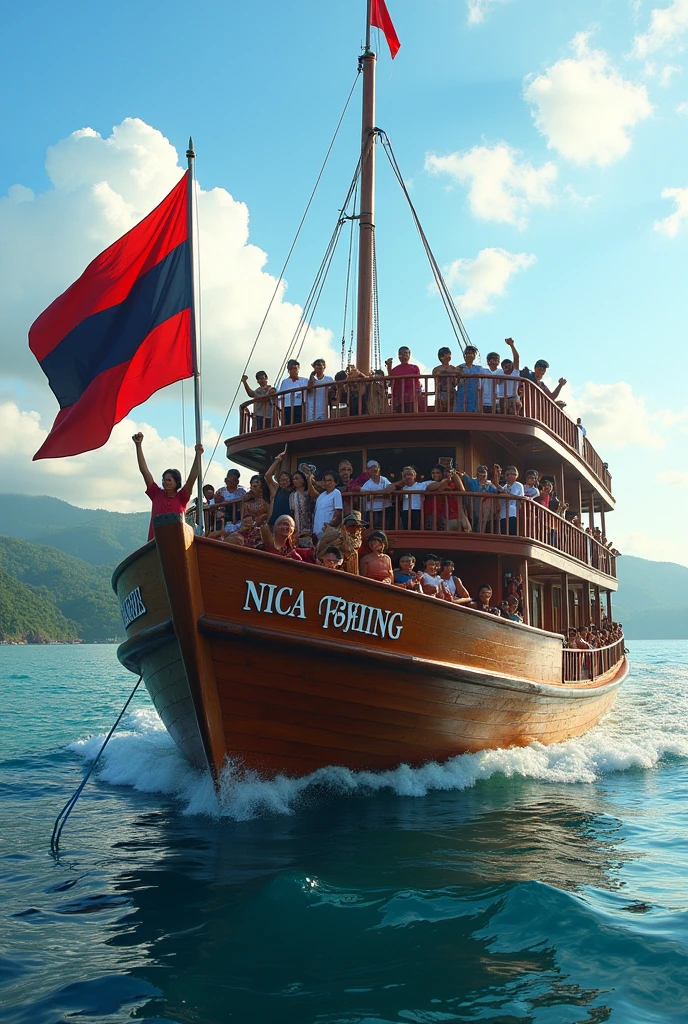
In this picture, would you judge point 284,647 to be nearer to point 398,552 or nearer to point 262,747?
point 262,747

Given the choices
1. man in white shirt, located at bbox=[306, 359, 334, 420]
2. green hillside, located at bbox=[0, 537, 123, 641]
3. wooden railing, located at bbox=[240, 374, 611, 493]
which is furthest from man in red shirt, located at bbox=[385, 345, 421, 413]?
green hillside, located at bbox=[0, 537, 123, 641]

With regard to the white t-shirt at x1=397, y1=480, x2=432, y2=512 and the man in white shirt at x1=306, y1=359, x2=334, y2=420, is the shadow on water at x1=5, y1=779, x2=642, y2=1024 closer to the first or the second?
the white t-shirt at x1=397, y1=480, x2=432, y2=512

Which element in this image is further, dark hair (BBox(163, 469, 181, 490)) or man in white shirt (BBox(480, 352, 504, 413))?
man in white shirt (BBox(480, 352, 504, 413))

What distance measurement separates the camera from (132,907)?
548 centimetres

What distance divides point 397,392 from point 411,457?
3.43ft

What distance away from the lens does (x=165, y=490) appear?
7.77 metres

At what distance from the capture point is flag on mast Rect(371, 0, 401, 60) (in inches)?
651

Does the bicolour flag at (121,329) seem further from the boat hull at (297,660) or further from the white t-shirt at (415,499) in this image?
the white t-shirt at (415,499)

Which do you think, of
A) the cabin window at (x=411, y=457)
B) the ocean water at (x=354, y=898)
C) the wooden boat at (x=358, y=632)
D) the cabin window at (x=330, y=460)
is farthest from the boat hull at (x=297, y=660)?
the cabin window at (x=330, y=460)

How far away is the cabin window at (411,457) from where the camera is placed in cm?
→ 1145

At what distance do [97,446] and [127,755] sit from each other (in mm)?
7106

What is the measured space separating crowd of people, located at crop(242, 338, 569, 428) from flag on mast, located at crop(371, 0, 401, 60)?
8.65 metres

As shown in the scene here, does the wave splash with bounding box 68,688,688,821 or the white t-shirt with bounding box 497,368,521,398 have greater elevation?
the white t-shirt with bounding box 497,368,521,398

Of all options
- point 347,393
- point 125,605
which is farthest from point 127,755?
point 347,393
